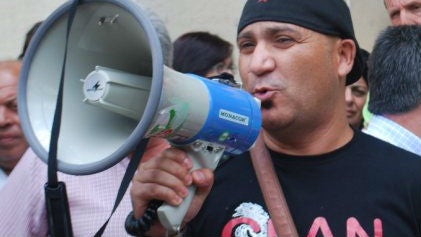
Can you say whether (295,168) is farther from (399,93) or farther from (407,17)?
(407,17)

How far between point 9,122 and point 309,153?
1349 mm

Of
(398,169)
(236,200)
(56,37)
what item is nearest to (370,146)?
(398,169)

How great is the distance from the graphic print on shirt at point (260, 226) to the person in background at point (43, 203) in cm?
35

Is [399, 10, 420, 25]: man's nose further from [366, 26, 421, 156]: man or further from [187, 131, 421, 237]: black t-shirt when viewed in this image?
[187, 131, 421, 237]: black t-shirt

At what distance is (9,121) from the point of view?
2732 millimetres

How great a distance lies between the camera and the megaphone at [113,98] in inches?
54.9

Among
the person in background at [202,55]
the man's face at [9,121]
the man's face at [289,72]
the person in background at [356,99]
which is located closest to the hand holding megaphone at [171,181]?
the man's face at [289,72]

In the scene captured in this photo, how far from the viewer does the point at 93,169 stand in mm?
1391

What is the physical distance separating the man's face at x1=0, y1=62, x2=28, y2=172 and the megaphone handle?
140 centimetres

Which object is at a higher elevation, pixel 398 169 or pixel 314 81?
pixel 314 81

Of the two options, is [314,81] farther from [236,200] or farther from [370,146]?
[236,200]

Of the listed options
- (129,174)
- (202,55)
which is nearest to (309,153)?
(129,174)

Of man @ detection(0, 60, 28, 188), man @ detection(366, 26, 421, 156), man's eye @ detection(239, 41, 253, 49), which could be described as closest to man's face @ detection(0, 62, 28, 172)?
man @ detection(0, 60, 28, 188)

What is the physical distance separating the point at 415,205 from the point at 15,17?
350 centimetres
